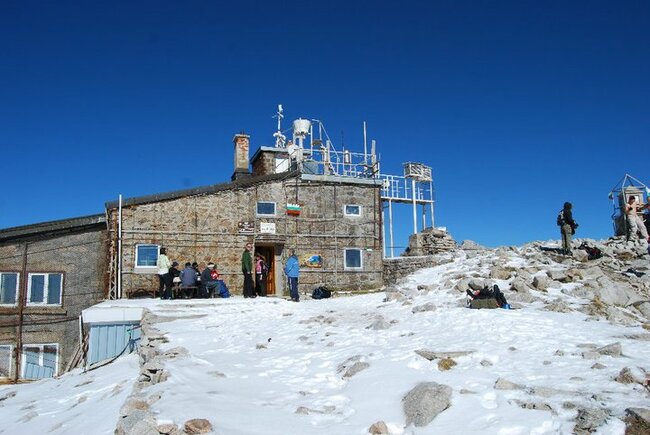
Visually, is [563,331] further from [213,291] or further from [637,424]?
[213,291]

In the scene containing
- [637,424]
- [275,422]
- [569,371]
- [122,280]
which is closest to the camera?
[637,424]

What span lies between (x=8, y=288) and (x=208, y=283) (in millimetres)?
7327

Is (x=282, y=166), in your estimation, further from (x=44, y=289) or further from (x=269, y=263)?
(x=44, y=289)

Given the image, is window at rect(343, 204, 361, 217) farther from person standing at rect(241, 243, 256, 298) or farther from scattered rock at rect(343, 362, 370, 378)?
scattered rock at rect(343, 362, 370, 378)

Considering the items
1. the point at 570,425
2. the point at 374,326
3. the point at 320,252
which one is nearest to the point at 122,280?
the point at 320,252

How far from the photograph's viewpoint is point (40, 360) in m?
18.7

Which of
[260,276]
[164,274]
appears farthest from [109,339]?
[260,276]

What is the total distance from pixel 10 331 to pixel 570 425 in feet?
63.8

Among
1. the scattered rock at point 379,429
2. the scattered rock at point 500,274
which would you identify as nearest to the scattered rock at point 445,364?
the scattered rock at point 379,429

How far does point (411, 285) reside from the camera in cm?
1655

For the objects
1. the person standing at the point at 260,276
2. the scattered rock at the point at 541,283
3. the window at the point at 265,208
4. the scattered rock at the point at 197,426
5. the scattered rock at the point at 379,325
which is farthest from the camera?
the window at the point at 265,208

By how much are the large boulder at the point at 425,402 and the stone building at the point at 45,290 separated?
53.7 ft

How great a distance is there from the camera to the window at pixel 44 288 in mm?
19000

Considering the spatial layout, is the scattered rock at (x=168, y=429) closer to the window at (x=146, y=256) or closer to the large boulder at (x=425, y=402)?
the large boulder at (x=425, y=402)
